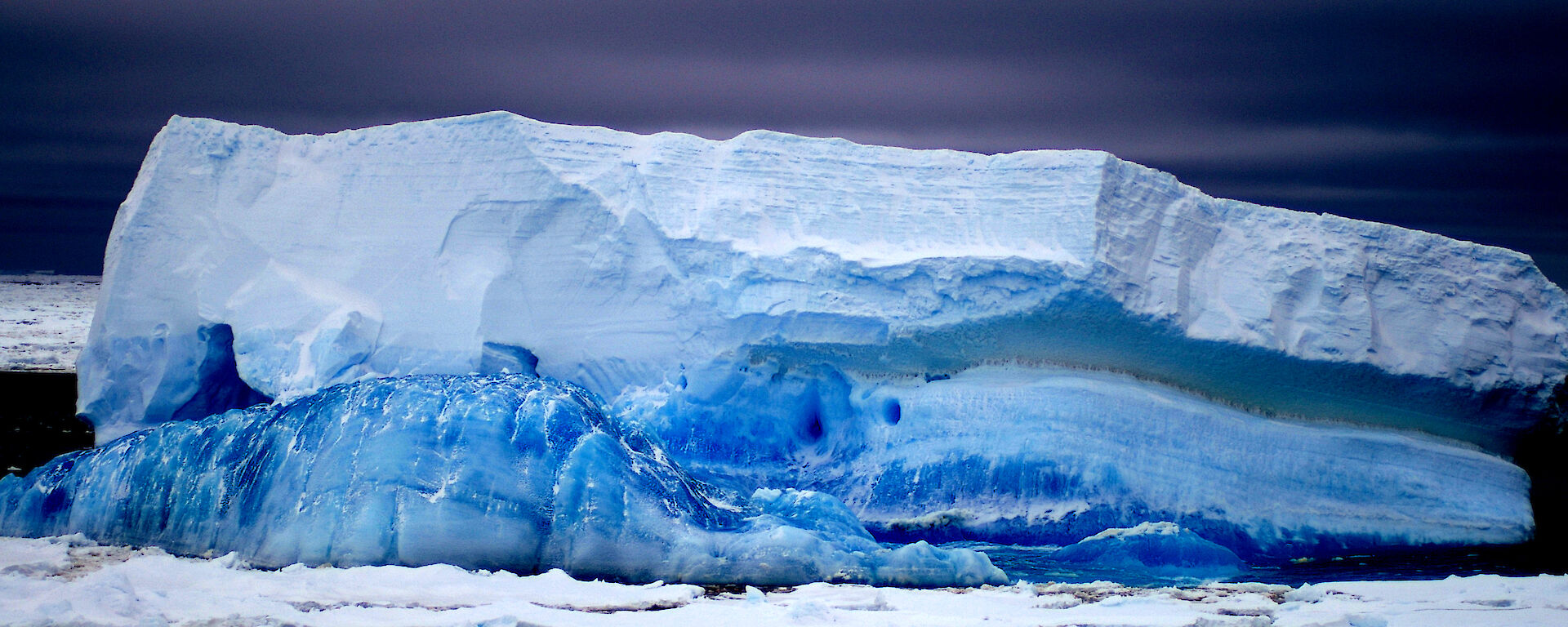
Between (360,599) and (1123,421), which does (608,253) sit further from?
(360,599)

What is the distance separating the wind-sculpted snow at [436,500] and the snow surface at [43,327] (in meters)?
14.0

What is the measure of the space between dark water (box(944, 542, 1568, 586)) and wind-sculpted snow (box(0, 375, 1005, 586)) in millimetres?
794

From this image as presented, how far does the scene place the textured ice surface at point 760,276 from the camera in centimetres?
793

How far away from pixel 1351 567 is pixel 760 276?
4.05 m

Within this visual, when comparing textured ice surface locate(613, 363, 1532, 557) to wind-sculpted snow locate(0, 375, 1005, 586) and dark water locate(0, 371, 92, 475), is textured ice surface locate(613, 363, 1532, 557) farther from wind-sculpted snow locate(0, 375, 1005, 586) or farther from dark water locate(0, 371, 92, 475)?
dark water locate(0, 371, 92, 475)

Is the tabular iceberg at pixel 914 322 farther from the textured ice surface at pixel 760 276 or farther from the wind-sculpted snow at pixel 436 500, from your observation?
the wind-sculpted snow at pixel 436 500

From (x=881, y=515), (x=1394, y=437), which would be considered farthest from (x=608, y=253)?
(x=1394, y=437)

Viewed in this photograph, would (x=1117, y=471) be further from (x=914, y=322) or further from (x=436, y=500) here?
(x=436, y=500)

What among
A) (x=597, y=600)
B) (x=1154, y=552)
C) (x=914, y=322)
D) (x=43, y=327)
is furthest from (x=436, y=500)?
(x=43, y=327)

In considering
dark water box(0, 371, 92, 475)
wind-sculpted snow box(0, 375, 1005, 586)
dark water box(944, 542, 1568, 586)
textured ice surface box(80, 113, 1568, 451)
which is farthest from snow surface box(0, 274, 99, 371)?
dark water box(944, 542, 1568, 586)

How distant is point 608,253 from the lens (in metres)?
8.67

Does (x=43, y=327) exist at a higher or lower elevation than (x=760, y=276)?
lower

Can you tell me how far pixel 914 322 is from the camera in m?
7.99

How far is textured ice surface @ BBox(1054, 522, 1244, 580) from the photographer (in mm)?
6750
